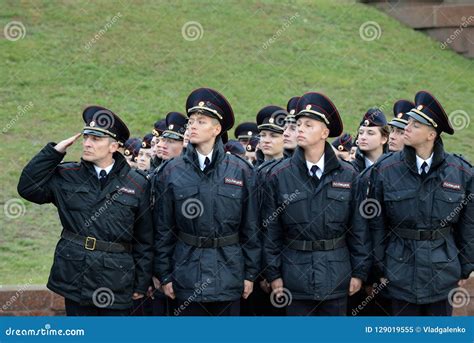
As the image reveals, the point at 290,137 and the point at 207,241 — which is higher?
the point at 290,137

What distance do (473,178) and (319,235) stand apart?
4.33ft

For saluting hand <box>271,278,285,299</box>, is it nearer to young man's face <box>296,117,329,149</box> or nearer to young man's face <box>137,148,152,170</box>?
young man's face <box>296,117,329,149</box>

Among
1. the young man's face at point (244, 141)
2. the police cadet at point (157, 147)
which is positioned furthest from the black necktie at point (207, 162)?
the young man's face at point (244, 141)

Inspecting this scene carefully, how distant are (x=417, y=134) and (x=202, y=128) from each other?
5.59 ft

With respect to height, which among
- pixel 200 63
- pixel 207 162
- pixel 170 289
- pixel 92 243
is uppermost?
pixel 200 63

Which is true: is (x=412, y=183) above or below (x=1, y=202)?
above

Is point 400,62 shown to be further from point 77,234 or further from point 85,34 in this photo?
point 77,234

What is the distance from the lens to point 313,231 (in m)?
8.22

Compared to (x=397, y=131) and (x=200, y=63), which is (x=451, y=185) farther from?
(x=200, y=63)

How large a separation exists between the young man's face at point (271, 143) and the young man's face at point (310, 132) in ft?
5.40

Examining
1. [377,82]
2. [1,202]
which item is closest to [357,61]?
[377,82]

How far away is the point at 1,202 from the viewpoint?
49.4 ft

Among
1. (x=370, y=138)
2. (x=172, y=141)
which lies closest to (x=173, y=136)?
(x=172, y=141)

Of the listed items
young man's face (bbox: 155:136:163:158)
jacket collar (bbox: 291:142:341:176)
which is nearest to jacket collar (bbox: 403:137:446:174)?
jacket collar (bbox: 291:142:341:176)
